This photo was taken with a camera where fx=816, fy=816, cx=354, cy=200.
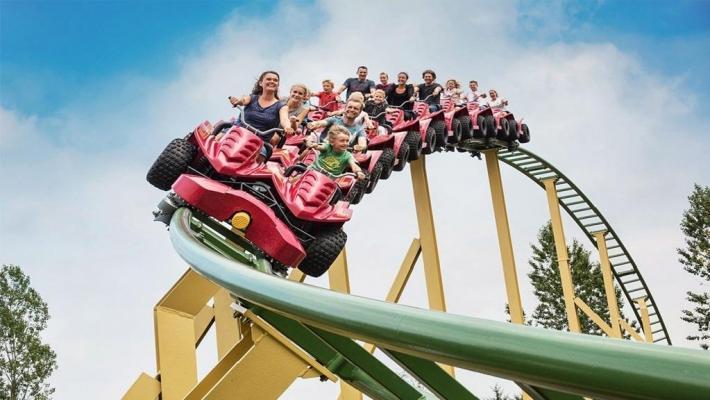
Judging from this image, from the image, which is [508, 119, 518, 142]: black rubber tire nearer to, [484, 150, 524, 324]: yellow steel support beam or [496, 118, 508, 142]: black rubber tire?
[496, 118, 508, 142]: black rubber tire

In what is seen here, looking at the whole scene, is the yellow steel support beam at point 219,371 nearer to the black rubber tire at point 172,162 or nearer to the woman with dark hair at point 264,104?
the black rubber tire at point 172,162

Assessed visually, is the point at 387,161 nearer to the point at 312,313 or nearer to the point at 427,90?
the point at 427,90

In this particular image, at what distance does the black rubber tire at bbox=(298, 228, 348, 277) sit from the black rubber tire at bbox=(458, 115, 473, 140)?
4.18 metres

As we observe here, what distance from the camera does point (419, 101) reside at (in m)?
7.93

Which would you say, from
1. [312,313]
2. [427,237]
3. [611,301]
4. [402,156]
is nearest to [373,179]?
[402,156]

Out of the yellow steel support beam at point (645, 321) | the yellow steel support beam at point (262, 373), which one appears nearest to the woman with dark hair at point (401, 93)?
the yellow steel support beam at point (645, 321)

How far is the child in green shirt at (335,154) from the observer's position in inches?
172

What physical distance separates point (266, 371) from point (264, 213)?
4.38 ft

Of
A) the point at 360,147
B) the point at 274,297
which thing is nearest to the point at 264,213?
the point at 360,147

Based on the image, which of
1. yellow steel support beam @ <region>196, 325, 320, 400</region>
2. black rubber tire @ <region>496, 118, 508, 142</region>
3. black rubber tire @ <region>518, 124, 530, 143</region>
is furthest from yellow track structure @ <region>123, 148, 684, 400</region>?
black rubber tire @ <region>518, 124, 530, 143</region>

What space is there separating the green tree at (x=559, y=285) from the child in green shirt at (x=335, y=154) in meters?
15.5

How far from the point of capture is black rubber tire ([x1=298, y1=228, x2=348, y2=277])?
3.94 m

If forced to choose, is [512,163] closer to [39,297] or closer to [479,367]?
[39,297]

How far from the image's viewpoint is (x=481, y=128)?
8117mm
